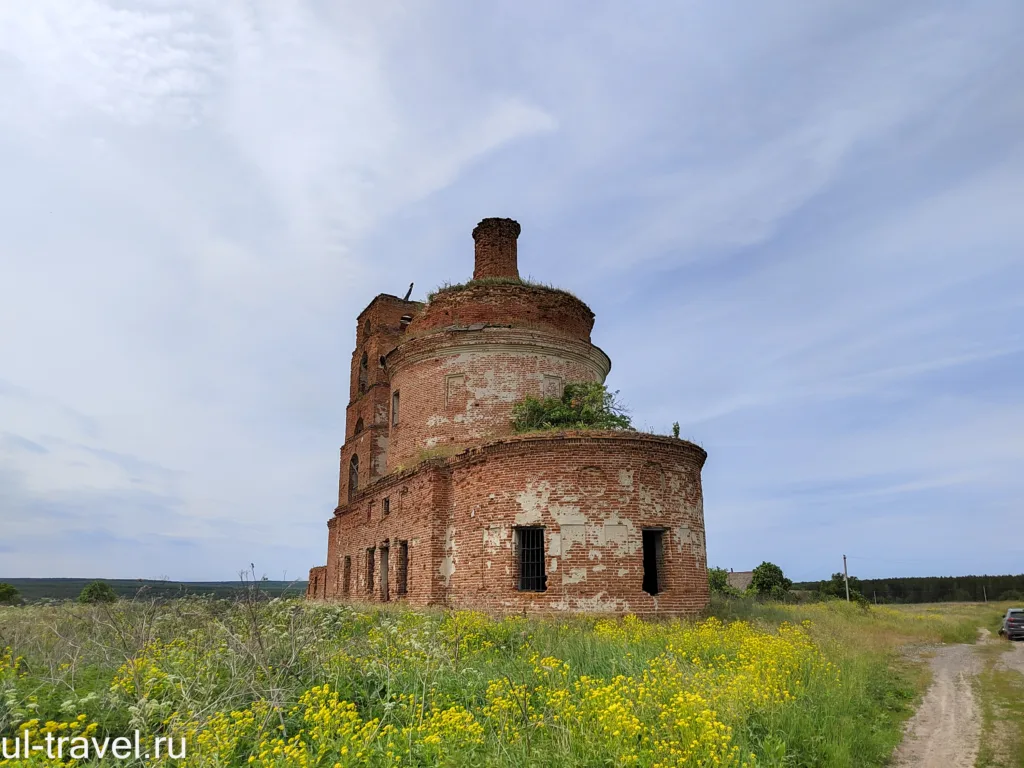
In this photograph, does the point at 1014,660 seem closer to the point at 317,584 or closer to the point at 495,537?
the point at 495,537

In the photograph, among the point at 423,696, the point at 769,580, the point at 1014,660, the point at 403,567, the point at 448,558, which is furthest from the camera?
the point at 769,580

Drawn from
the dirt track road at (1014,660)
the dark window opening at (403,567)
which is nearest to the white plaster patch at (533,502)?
the dark window opening at (403,567)

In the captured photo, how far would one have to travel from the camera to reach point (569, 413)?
59.1 ft

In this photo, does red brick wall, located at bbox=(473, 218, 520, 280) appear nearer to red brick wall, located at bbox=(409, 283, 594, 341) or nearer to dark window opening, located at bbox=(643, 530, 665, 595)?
red brick wall, located at bbox=(409, 283, 594, 341)

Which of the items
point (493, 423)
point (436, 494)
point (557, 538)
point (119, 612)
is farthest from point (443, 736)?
point (493, 423)

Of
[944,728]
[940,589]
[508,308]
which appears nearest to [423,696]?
[944,728]

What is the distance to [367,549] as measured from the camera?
2095 cm

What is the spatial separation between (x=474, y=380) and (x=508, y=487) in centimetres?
497

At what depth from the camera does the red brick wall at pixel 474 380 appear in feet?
61.9

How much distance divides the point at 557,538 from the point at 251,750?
31.3ft

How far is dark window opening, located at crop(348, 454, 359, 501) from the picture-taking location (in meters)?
26.5

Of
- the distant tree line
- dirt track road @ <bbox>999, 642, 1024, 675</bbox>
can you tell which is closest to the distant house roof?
the distant tree line

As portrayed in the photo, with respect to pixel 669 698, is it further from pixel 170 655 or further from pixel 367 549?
pixel 367 549

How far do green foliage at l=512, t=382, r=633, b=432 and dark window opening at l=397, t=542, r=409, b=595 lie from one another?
4.66m
